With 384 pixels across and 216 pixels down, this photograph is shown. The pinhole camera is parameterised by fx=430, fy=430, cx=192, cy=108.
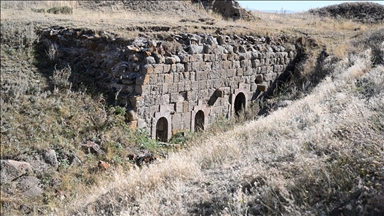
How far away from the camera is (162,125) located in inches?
450

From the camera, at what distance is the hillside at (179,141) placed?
393cm

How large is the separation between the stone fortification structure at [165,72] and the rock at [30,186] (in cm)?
279

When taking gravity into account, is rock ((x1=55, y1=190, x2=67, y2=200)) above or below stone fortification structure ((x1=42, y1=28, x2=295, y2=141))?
below

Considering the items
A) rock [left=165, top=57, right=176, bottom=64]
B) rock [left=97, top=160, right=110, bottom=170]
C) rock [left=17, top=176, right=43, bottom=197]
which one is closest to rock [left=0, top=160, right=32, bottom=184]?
rock [left=17, top=176, right=43, bottom=197]

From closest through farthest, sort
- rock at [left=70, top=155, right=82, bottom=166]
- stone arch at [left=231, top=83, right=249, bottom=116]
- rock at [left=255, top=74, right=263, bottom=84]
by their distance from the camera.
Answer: rock at [left=70, top=155, right=82, bottom=166], stone arch at [left=231, top=83, right=249, bottom=116], rock at [left=255, top=74, right=263, bottom=84]

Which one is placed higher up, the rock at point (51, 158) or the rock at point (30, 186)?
the rock at point (51, 158)

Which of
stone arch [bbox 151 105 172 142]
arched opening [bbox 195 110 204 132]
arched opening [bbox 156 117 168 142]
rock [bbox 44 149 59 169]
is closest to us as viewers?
rock [bbox 44 149 59 169]

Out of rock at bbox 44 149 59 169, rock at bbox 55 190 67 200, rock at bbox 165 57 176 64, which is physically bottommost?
rock at bbox 55 190 67 200

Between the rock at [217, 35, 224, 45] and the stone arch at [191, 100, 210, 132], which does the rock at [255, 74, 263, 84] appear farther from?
the stone arch at [191, 100, 210, 132]

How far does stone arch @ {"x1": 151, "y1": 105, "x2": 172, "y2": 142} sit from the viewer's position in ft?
35.8

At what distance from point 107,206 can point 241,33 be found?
1049cm

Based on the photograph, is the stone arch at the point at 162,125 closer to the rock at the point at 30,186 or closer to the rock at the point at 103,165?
the rock at the point at 103,165

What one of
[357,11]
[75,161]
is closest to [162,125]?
[75,161]

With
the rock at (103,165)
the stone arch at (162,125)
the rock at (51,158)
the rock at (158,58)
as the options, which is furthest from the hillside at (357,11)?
the rock at (51,158)
